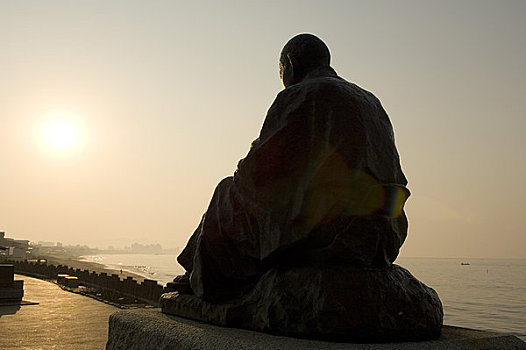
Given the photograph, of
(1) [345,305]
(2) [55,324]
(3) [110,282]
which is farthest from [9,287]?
(1) [345,305]

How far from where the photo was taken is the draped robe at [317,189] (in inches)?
112

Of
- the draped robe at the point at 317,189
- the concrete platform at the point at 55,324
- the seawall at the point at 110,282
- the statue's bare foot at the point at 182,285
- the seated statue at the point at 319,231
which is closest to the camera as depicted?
the seated statue at the point at 319,231

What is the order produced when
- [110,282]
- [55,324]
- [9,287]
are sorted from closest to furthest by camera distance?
[55,324], [9,287], [110,282]

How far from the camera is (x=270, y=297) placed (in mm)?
2840

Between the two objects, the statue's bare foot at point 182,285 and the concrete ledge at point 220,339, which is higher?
the statue's bare foot at point 182,285

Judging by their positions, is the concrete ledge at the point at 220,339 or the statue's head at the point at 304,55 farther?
the statue's head at the point at 304,55

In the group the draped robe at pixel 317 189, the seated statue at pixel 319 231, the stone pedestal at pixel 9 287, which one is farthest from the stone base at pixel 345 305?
the stone pedestal at pixel 9 287

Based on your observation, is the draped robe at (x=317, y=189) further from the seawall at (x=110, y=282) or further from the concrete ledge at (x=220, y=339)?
the seawall at (x=110, y=282)

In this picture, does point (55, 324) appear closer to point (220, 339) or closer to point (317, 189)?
point (220, 339)

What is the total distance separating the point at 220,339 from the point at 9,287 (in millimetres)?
12886

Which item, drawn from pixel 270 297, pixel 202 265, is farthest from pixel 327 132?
pixel 202 265

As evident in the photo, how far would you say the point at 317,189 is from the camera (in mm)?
2898

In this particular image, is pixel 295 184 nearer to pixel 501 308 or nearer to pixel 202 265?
pixel 202 265

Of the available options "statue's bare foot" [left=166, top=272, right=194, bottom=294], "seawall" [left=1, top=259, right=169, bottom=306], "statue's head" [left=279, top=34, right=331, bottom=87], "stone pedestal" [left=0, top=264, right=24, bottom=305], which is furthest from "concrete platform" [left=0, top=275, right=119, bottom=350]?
"statue's head" [left=279, top=34, right=331, bottom=87]
